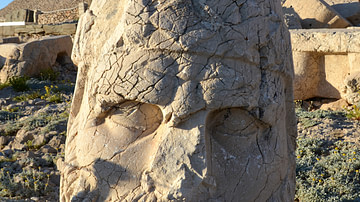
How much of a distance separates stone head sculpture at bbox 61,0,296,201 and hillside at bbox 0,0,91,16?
29125mm

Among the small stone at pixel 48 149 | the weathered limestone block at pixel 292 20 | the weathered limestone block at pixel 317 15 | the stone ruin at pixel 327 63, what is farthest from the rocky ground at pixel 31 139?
the weathered limestone block at pixel 317 15

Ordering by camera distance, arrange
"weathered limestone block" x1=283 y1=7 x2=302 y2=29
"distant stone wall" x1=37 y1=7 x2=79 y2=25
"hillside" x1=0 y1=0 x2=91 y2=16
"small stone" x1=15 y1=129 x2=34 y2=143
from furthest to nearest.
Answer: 1. "hillside" x1=0 y1=0 x2=91 y2=16
2. "distant stone wall" x1=37 y1=7 x2=79 y2=25
3. "weathered limestone block" x1=283 y1=7 x2=302 y2=29
4. "small stone" x1=15 y1=129 x2=34 y2=143

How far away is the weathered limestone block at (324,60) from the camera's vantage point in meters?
7.20

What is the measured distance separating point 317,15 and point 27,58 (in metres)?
6.29

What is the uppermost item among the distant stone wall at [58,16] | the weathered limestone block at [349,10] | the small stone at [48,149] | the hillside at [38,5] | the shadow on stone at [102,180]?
the hillside at [38,5]

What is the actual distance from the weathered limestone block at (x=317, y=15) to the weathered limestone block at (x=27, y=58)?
5.48 meters

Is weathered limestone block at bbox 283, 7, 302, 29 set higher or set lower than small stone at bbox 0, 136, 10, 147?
higher

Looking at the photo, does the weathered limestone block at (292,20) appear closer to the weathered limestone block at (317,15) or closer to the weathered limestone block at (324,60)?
the weathered limestone block at (317,15)

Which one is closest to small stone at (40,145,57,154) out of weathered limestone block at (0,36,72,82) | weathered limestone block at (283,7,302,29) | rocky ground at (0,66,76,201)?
rocky ground at (0,66,76,201)

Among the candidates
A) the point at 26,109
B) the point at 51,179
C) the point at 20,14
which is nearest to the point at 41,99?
the point at 26,109

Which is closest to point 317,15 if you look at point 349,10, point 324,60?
point 349,10

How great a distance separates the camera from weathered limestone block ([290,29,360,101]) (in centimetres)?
720

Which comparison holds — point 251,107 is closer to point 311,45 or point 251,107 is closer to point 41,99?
point 311,45

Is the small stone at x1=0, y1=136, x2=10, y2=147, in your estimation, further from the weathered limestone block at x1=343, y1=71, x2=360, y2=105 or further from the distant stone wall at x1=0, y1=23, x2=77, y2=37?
the distant stone wall at x1=0, y1=23, x2=77, y2=37
